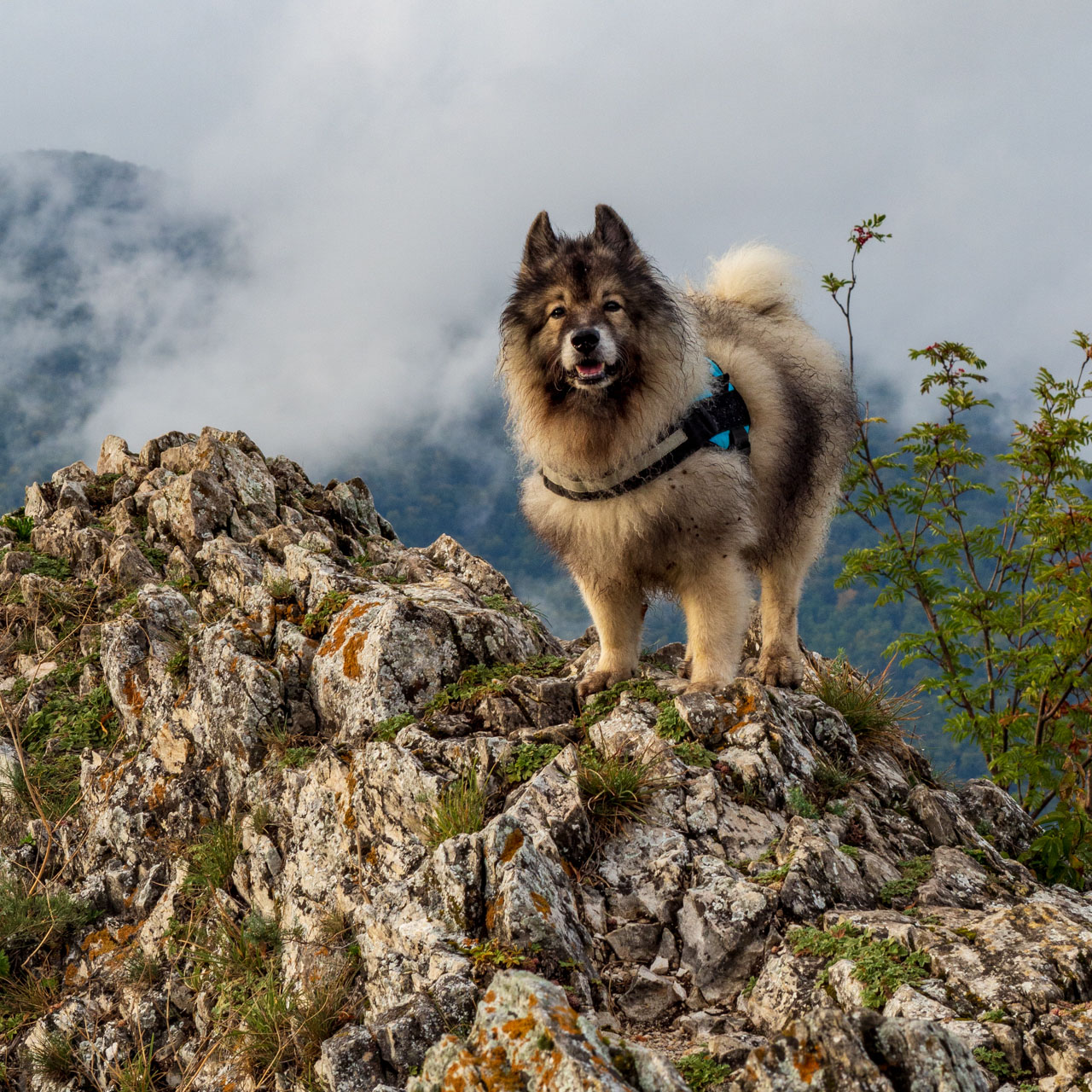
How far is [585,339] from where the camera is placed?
4984 mm

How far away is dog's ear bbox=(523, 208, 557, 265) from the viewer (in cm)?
555

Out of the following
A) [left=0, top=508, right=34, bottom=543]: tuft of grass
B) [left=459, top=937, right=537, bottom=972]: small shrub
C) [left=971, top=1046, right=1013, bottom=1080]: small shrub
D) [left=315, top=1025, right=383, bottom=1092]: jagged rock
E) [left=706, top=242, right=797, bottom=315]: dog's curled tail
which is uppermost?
[left=706, top=242, right=797, bottom=315]: dog's curled tail

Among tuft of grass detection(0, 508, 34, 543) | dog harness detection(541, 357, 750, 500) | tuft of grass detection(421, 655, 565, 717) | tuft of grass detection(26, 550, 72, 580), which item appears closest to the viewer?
dog harness detection(541, 357, 750, 500)

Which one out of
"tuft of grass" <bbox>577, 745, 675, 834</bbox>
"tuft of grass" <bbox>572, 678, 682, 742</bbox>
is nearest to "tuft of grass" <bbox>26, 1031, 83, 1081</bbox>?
"tuft of grass" <bbox>577, 745, 675, 834</bbox>

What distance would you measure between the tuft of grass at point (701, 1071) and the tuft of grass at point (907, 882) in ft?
5.17

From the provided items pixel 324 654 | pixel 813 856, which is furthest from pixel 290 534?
pixel 813 856

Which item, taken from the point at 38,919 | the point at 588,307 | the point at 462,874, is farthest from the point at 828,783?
the point at 38,919

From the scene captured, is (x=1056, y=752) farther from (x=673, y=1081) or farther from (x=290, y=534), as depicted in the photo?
(x=290, y=534)

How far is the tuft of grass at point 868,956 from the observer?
11.4 ft

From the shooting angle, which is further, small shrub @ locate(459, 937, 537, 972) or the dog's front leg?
the dog's front leg

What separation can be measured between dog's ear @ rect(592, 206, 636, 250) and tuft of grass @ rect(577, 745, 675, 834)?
328 cm

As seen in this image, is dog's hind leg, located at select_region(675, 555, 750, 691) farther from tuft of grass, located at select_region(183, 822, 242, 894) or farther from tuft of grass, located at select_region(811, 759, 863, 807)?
tuft of grass, located at select_region(183, 822, 242, 894)

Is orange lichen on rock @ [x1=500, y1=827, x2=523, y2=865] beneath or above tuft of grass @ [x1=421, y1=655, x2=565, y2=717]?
beneath

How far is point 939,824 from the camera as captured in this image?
5.14 meters
